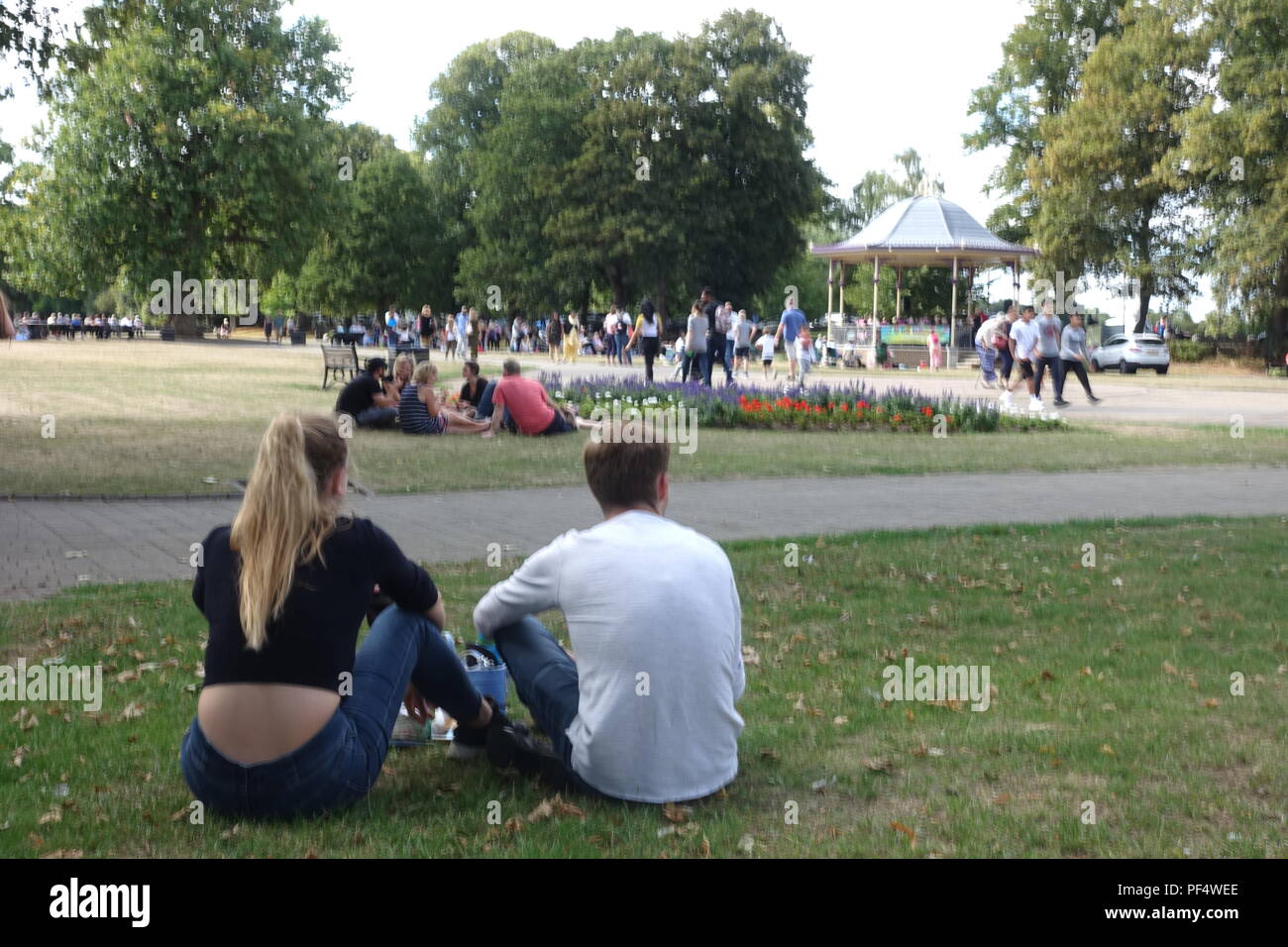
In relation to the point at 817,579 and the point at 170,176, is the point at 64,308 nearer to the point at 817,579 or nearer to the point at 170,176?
the point at 170,176

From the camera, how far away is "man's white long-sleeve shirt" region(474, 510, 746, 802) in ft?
→ 13.5

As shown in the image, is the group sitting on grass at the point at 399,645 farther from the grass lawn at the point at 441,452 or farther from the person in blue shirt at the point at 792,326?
the person in blue shirt at the point at 792,326

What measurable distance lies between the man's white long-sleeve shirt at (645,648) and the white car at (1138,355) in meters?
46.1

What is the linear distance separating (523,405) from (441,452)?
2.21 meters

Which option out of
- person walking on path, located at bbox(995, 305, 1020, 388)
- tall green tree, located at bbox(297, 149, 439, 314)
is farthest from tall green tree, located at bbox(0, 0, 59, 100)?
tall green tree, located at bbox(297, 149, 439, 314)

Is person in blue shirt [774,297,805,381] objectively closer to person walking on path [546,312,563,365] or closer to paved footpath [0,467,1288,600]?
paved footpath [0,467,1288,600]

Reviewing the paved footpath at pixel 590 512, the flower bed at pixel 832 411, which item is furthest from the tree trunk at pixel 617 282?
the paved footpath at pixel 590 512

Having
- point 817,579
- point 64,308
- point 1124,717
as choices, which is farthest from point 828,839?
point 64,308

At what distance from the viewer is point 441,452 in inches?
617

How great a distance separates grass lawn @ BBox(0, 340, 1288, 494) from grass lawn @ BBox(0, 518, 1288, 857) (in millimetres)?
5205

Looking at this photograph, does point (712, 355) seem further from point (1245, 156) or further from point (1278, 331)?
point (1278, 331)

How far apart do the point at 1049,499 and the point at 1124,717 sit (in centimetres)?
712

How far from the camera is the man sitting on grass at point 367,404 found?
59.4 ft
